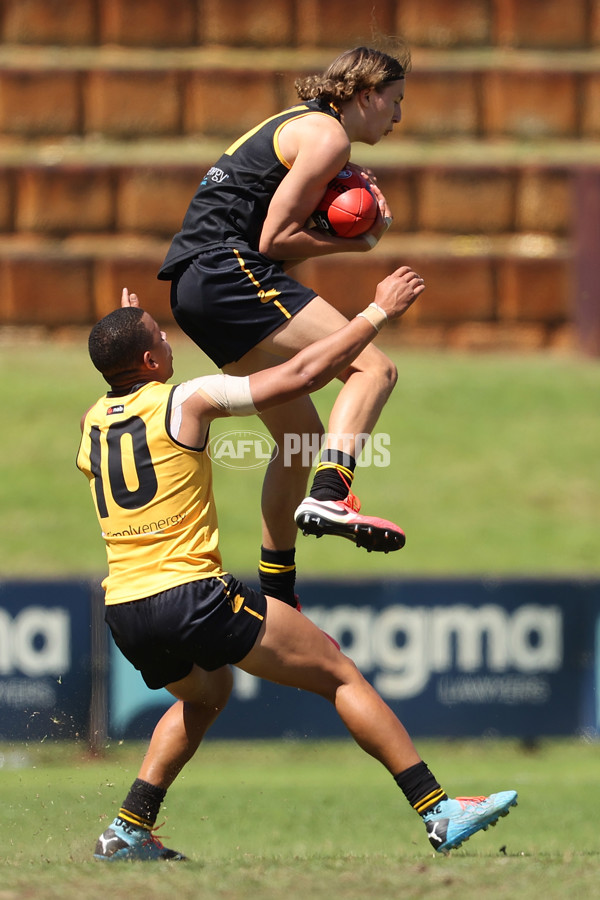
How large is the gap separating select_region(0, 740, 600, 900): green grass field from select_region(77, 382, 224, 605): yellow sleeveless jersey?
116 centimetres

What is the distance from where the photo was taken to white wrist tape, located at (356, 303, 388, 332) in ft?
18.7

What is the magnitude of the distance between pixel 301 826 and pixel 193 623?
4369mm

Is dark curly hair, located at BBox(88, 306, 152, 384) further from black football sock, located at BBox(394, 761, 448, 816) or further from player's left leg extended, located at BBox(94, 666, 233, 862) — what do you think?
black football sock, located at BBox(394, 761, 448, 816)

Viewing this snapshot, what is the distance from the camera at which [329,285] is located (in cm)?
1998

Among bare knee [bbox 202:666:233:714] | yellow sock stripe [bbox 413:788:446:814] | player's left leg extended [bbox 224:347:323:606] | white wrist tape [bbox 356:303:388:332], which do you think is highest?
white wrist tape [bbox 356:303:388:332]

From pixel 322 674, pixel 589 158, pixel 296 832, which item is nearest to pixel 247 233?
pixel 322 674

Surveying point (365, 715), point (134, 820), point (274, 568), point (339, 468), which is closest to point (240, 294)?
point (339, 468)

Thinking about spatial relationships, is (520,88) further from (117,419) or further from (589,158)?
(117,419)

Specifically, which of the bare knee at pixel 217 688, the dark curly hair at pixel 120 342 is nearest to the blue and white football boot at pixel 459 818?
the bare knee at pixel 217 688

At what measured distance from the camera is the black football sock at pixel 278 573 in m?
6.60

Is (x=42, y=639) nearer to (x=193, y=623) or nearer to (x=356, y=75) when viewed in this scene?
(x=193, y=623)

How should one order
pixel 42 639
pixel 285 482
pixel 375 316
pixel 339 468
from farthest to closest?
pixel 42 639 → pixel 285 482 → pixel 339 468 → pixel 375 316

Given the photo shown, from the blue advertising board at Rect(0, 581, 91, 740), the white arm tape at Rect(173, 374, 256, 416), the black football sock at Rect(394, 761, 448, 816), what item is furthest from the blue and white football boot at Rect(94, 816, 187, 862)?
the blue advertising board at Rect(0, 581, 91, 740)

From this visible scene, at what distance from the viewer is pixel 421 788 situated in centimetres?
581
